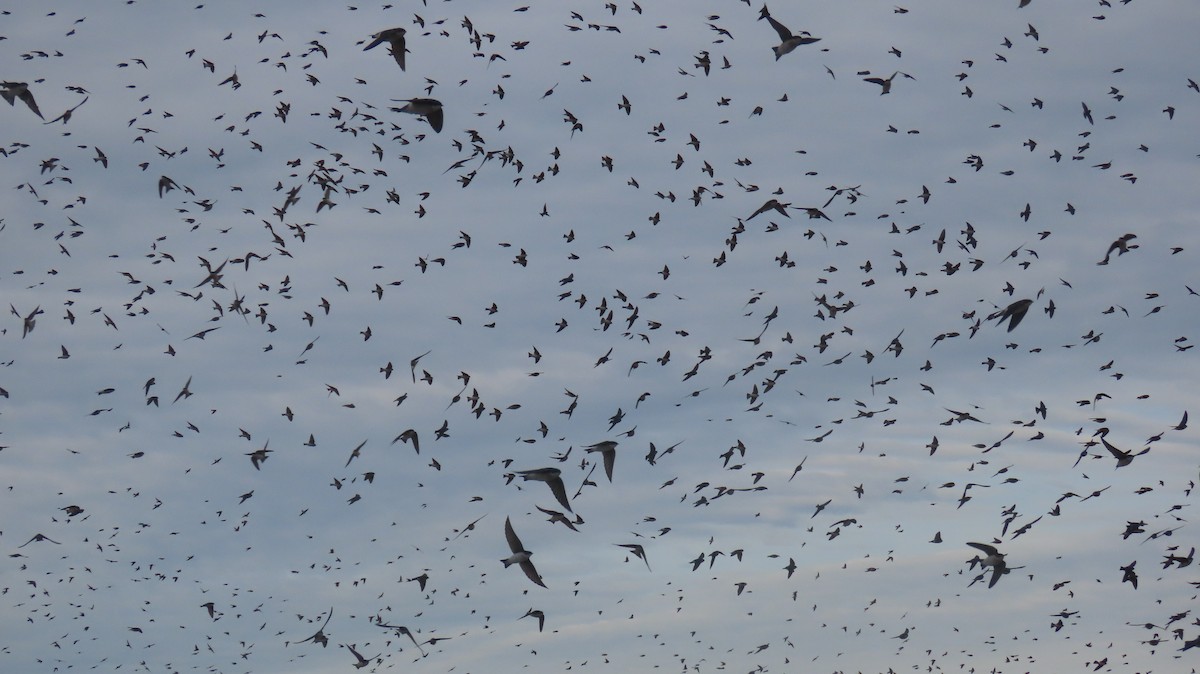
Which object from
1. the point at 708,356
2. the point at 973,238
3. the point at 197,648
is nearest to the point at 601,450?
the point at 708,356

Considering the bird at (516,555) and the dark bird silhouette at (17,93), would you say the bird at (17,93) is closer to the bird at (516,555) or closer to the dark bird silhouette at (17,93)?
the dark bird silhouette at (17,93)

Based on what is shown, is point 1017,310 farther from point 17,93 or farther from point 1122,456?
point 17,93

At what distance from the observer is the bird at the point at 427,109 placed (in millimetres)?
30328

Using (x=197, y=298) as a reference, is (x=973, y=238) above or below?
above

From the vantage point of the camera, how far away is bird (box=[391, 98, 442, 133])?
3033 cm

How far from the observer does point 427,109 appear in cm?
3059

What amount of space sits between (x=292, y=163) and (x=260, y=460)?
49.3ft

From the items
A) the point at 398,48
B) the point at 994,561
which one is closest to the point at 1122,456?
the point at 994,561

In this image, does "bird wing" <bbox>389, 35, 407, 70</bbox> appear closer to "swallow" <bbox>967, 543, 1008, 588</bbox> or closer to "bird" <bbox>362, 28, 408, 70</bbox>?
"bird" <bbox>362, 28, 408, 70</bbox>

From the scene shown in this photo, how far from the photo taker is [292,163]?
50.7 metres

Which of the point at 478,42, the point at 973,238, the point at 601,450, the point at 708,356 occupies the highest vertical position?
the point at 478,42

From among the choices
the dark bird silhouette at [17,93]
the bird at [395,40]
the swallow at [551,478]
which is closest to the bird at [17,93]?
the dark bird silhouette at [17,93]

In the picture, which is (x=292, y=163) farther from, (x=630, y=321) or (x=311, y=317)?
(x=630, y=321)

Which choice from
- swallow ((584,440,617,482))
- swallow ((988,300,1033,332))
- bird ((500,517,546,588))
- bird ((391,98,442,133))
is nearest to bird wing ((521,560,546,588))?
bird ((500,517,546,588))
